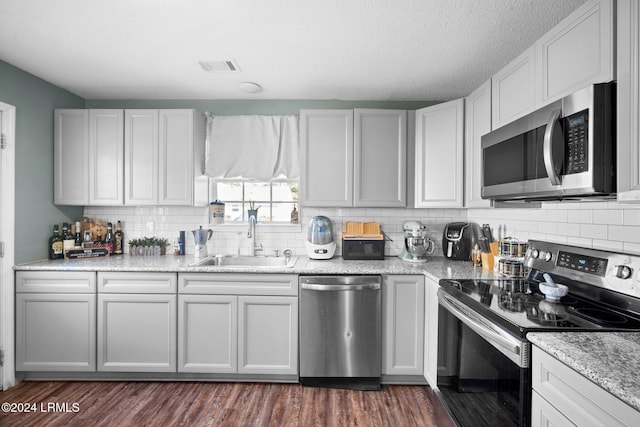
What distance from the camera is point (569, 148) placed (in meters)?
1.42

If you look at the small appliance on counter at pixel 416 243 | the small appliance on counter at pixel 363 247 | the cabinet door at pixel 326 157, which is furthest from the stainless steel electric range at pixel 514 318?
the cabinet door at pixel 326 157

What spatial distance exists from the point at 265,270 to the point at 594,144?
2040mm

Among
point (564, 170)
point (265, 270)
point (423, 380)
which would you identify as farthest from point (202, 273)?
point (564, 170)

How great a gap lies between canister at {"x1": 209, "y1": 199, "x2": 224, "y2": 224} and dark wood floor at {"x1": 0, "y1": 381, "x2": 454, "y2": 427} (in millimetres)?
Result: 1376

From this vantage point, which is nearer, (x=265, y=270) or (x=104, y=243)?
(x=265, y=270)

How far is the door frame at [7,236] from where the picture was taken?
255 cm

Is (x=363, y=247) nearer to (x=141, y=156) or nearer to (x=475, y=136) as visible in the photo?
(x=475, y=136)

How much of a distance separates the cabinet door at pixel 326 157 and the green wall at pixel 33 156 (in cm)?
213

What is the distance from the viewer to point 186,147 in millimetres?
3041

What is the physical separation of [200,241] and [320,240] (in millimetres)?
1088

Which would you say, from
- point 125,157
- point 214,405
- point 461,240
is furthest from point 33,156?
point 461,240

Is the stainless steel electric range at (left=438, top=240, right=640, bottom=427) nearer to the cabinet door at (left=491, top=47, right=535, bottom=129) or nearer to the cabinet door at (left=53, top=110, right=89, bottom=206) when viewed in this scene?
the cabinet door at (left=491, top=47, right=535, bottom=129)

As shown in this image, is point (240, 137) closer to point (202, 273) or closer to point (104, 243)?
point (202, 273)

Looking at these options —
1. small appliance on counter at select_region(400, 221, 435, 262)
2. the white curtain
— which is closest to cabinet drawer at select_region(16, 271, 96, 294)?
the white curtain
